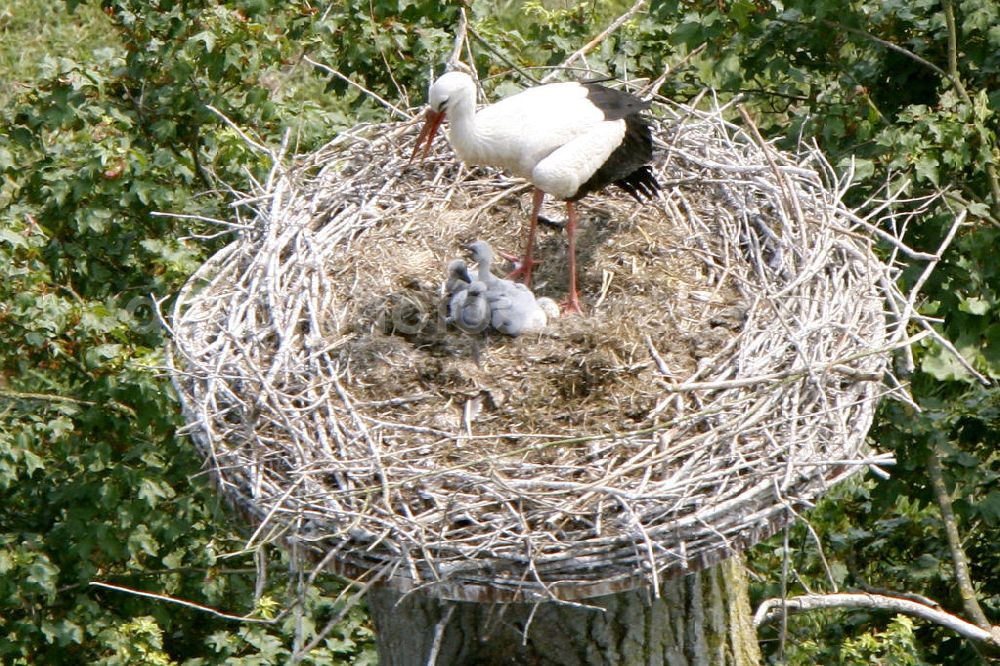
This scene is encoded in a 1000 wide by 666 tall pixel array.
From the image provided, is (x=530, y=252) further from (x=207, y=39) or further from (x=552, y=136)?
(x=207, y=39)

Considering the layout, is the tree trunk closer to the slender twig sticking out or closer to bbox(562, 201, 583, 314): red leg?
bbox(562, 201, 583, 314): red leg

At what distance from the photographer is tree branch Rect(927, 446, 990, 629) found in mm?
5316

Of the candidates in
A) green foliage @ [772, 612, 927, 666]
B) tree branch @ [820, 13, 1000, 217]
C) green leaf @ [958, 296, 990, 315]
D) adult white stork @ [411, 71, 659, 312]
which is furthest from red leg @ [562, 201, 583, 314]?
green foliage @ [772, 612, 927, 666]

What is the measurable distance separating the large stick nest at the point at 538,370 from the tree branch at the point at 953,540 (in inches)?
43.0

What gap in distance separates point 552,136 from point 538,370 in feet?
2.64

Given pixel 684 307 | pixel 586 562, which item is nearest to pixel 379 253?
pixel 684 307

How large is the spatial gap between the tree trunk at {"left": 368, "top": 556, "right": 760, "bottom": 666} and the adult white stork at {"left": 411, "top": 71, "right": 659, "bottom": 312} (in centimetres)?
125

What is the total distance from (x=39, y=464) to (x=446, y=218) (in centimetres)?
182

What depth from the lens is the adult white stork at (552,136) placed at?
4.77 metres

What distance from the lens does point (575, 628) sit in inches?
158

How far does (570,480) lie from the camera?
391cm

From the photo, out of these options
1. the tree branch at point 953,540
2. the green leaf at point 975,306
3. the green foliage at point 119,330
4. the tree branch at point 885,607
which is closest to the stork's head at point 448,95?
the green foliage at point 119,330

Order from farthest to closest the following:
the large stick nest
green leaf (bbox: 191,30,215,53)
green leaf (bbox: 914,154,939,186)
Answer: green leaf (bbox: 191,30,215,53)
green leaf (bbox: 914,154,939,186)
the large stick nest

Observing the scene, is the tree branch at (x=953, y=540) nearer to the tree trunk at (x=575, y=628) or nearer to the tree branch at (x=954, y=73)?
the tree branch at (x=954, y=73)
